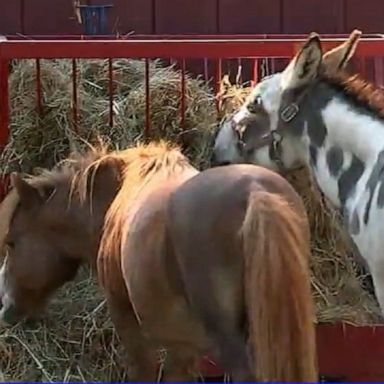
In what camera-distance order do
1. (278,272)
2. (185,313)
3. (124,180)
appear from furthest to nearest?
(124,180) → (185,313) → (278,272)

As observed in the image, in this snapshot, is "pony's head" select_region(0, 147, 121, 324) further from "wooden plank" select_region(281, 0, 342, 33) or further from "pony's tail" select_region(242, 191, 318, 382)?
"wooden plank" select_region(281, 0, 342, 33)

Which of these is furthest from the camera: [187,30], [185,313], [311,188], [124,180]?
[187,30]

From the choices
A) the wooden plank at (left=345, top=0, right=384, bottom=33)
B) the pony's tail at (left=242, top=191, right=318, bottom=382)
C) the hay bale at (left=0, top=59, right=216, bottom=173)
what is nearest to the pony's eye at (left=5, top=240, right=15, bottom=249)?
the hay bale at (left=0, top=59, right=216, bottom=173)

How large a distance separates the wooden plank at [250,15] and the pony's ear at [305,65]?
9.76 feet

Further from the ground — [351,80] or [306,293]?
[351,80]

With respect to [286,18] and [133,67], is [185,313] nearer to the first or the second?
[133,67]

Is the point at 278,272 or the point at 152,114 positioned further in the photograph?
the point at 152,114

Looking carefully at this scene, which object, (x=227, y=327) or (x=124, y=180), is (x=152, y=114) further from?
(x=227, y=327)

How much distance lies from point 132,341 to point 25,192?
0.77 m

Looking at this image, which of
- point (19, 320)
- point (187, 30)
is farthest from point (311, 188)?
point (187, 30)

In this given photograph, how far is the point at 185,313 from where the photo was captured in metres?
4.05

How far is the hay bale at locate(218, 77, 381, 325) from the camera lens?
5.20 meters

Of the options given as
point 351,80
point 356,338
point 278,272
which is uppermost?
point 351,80

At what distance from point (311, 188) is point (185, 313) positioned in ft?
4.88
